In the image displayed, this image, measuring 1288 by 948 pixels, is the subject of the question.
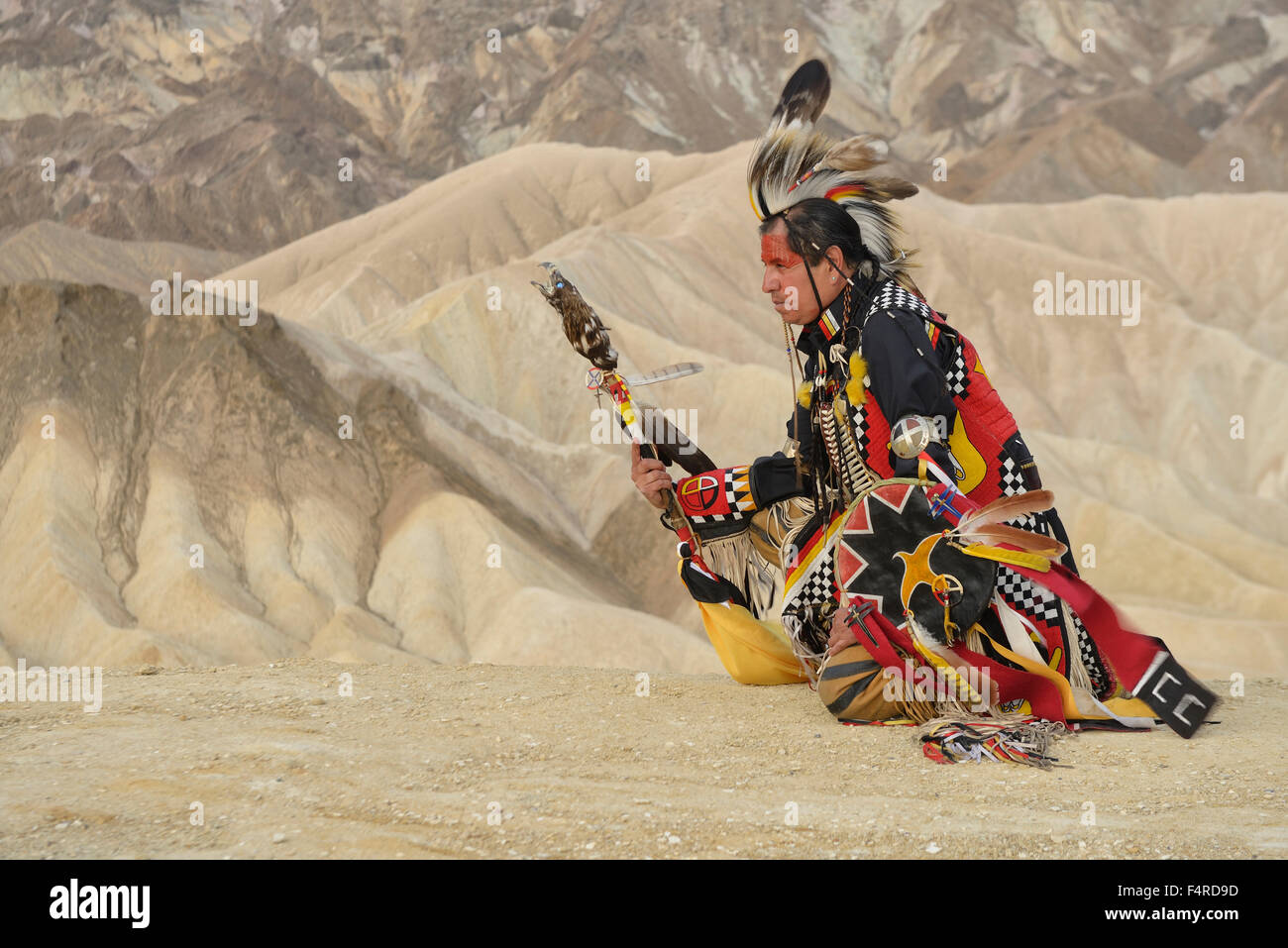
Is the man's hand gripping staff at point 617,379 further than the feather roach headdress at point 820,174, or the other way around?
the man's hand gripping staff at point 617,379

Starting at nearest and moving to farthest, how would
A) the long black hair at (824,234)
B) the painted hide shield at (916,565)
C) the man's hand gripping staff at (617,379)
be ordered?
the painted hide shield at (916,565)
the long black hair at (824,234)
the man's hand gripping staff at (617,379)

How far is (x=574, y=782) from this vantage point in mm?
4598

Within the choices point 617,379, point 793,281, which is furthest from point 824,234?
point 617,379

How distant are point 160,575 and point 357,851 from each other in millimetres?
17610

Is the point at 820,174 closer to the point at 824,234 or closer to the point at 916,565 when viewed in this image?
the point at 824,234

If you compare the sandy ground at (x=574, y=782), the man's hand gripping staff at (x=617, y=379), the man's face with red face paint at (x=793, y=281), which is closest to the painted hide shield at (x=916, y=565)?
the sandy ground at (x=574, y=782)

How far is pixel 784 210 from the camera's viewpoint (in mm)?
5738

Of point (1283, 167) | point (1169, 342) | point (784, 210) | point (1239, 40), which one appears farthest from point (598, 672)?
point (1239, 40)

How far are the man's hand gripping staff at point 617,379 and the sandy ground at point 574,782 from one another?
33.6 inches

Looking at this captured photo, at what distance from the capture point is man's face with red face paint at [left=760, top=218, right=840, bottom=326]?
5.64 m

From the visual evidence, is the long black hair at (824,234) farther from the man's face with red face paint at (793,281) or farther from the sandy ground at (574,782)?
the sandy ground at (574,782)

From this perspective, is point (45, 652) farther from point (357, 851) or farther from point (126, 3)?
point (126, 3)

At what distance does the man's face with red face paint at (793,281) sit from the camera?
222 inches

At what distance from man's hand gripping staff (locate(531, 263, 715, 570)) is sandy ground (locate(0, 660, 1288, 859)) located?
85 centimetres
